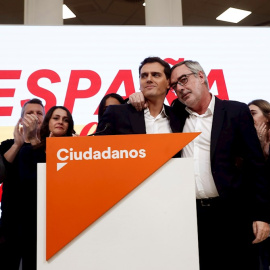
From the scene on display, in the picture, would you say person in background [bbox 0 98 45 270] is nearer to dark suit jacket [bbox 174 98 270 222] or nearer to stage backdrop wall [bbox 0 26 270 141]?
stage backdrop wall [bbox 0 26 270 141]

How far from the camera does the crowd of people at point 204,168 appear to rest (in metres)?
1.52

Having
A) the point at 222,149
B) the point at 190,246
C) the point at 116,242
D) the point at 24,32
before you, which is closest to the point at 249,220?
the point at 222,149

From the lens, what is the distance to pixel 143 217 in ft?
3.07

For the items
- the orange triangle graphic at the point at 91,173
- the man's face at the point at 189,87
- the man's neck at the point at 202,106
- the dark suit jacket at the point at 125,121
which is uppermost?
the man's face at the point at 189,87

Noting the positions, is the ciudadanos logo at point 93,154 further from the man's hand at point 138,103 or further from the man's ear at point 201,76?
the man's ear at point 201,76

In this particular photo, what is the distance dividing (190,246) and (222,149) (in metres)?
0.69

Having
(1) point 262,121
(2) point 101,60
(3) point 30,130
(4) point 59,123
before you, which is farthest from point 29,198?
(1) point 262,121

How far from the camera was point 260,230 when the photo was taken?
143 cm

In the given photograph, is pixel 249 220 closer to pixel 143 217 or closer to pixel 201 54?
pixel 143 217

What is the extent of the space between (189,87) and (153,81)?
0.77ft

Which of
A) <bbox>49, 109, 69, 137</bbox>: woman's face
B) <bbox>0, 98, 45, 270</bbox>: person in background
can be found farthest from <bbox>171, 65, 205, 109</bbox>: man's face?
<bbox>0, 98, 45, 270</bbox>: person in background

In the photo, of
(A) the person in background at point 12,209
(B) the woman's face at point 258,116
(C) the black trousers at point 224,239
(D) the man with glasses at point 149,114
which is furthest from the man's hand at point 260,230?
(A) the person in background at point 12,209

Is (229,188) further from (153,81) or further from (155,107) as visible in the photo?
(153,81)

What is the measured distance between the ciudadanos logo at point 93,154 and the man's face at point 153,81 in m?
0.91
